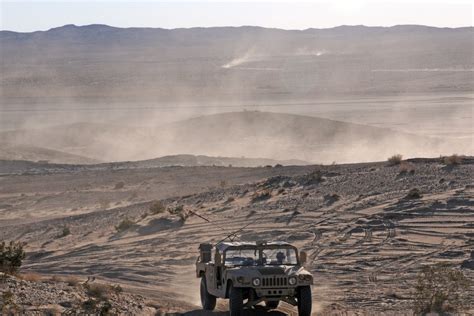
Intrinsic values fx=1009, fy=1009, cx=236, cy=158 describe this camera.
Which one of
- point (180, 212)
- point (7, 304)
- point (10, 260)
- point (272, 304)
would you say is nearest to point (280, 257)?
point (272, 304)

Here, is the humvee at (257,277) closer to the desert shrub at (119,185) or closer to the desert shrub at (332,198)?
the desert shrub at (332,198)

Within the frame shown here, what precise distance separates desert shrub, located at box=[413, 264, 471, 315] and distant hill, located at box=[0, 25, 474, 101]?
90299mm

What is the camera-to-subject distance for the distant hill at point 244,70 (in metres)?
116

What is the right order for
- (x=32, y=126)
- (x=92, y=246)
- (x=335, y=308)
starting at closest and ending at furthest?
1. (x=335, y=308)
2. (x=92, y=246)
3. (x=32, y=126)

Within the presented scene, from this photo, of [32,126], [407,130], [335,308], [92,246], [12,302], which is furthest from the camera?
[32,126]

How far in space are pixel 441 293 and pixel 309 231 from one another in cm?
906

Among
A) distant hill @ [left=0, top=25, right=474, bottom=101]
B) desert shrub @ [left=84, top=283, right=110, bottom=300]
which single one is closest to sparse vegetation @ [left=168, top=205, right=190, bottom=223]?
desert shrub @ [left=84, top=283, right=110, bottom=300]

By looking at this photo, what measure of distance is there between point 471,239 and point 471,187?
205 inches


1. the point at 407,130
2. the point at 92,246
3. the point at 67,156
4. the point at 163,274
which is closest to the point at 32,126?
the point at 67,156

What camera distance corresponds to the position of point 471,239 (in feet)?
76.8

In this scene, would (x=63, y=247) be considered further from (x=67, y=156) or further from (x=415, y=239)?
(x=67, y=156)

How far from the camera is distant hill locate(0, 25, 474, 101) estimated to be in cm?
11650

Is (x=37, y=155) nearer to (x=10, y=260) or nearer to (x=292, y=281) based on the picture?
(x=10, y=260)

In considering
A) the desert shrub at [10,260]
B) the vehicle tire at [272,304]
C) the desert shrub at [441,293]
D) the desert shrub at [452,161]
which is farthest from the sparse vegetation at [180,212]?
the vehicle tire at [272,304]
